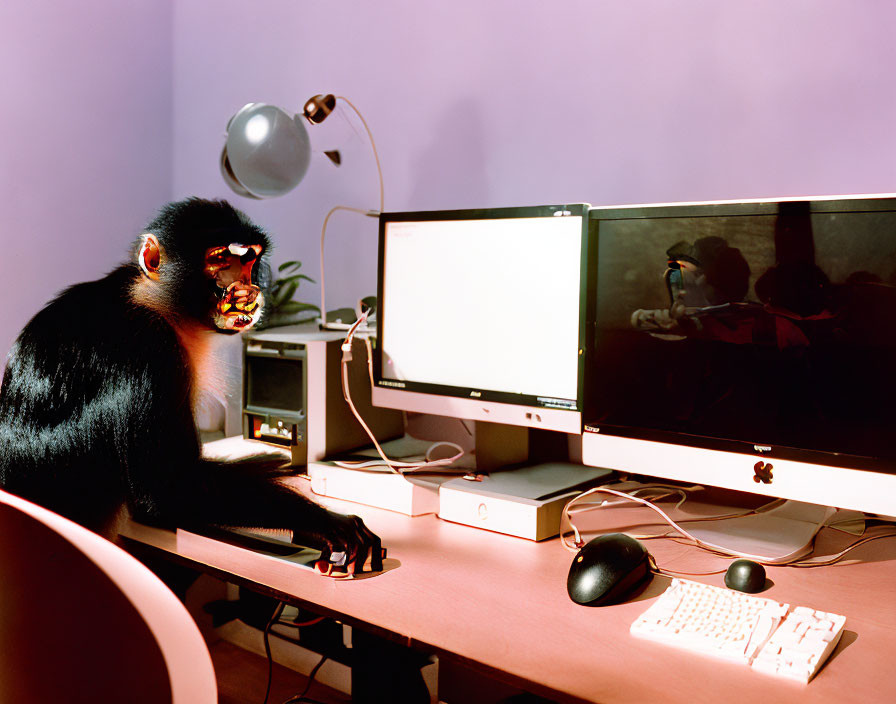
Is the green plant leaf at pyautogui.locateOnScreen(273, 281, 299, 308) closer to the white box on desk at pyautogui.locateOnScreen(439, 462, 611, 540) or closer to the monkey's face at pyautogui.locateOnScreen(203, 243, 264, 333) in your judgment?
the monkey's face at pyautogui.locateOnScreen(203, 243, 264, 333)

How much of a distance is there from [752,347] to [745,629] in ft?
1.35

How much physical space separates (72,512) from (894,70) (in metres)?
1.53

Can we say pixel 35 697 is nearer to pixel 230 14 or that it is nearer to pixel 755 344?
pixel 755 344

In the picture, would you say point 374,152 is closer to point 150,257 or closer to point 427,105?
point 427,105

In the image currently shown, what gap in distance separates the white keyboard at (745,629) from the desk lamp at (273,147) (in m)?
0.98

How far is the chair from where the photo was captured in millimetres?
493

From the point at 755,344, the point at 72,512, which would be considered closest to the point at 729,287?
the point at 755,344

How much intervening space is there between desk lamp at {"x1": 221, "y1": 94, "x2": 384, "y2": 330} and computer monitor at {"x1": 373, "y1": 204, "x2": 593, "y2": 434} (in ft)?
0.86

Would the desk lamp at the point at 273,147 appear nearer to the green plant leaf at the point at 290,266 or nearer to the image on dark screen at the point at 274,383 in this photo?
the image on dark screen at the point at 274,383

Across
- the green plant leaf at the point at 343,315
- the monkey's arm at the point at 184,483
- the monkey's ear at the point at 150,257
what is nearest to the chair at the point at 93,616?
the monkey's arm at the point at 184,483

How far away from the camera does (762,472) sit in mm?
1044

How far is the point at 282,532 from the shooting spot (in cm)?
117

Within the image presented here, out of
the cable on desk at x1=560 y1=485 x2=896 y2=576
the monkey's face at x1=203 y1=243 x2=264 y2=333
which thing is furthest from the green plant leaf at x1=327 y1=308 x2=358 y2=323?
the cable on desk at x1=560 y1=485 x2=896 y2=576

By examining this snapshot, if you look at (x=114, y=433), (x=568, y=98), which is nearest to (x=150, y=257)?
(x=114, y=433)
